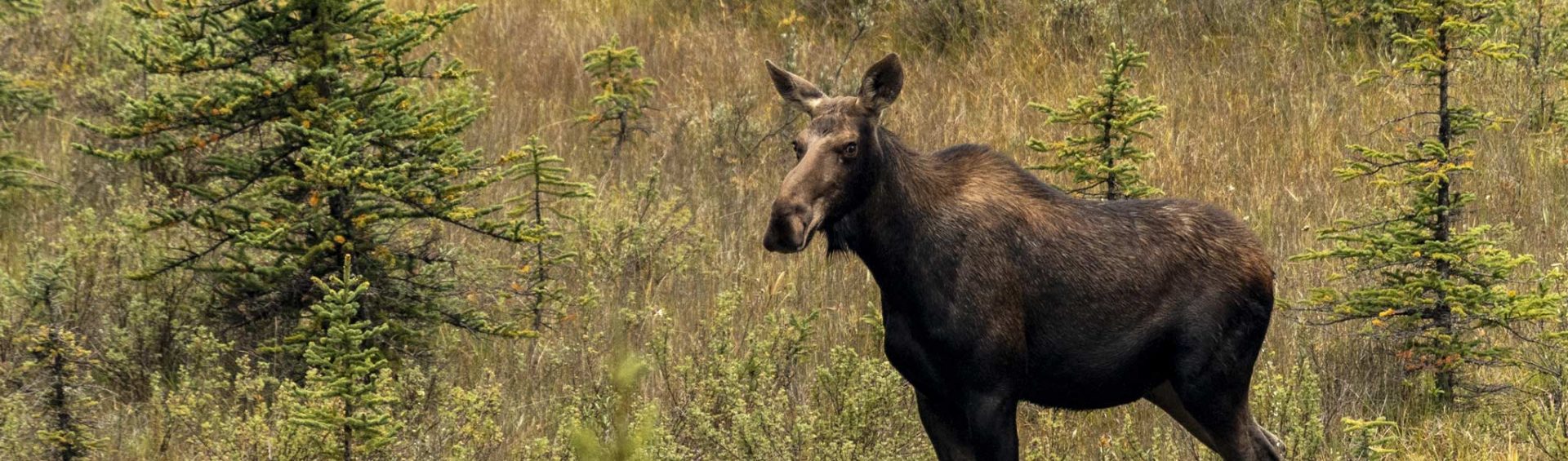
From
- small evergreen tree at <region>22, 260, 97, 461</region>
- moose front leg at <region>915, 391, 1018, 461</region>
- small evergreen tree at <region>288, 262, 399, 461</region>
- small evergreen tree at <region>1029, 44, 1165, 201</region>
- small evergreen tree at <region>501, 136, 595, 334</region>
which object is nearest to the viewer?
small evergreen tree at <region>288, 262, 399, 461</region>

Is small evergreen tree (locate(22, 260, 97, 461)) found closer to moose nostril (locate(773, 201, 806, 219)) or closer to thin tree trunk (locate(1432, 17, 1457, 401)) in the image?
moose nostril (locate(773, 201, 806, 219))

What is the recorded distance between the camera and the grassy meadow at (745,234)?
637cm

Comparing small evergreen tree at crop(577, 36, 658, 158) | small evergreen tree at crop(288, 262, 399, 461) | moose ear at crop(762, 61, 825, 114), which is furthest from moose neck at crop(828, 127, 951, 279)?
small evergreen tree at crop(577, 36, 658, 158)

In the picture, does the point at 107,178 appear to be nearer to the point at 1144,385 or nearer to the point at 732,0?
the point at 732,0

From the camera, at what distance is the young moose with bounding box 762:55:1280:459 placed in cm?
533

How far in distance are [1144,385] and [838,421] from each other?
4.21 feet

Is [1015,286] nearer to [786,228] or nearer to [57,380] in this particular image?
[786,228]

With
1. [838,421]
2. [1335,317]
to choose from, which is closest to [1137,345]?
[838,421]

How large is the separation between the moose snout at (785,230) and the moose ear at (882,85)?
592 mm

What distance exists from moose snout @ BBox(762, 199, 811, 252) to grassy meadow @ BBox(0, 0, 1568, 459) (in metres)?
0.67

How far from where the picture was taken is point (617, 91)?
11.6m

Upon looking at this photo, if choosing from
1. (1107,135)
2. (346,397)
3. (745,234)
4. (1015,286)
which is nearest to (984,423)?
(1015,286)

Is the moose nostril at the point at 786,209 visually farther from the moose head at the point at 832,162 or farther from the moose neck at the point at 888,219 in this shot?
the moose neck at the point at 888,219

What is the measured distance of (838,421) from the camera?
639 cm
